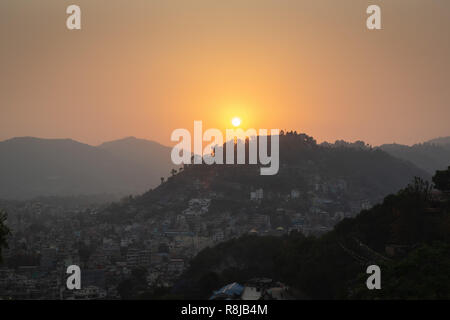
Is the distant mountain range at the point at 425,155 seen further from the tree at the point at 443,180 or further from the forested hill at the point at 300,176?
the tree at the point at 443,180

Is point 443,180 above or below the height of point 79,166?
above

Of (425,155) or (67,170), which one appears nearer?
(425,155)

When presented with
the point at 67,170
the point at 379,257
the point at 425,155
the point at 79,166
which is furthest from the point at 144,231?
the point at 79,166

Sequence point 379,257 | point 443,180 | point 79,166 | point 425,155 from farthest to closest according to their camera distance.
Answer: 1. point 79,166
2. point 425,155
3. point 443,180
4. point 379,257

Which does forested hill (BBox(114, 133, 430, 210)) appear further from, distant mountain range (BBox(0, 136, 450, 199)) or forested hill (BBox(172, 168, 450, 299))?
forested hill (BBox(172, 168, 450, 299))

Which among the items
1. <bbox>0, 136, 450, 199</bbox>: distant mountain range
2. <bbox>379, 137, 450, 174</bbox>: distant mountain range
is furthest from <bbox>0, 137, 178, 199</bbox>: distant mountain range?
<bbox>379, 137, 450, 174</bbox>: distant mountain range

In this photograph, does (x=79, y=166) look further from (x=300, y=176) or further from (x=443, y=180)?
(x=443, y=180)

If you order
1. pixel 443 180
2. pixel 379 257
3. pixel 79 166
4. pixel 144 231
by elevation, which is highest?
pixel 443 180
